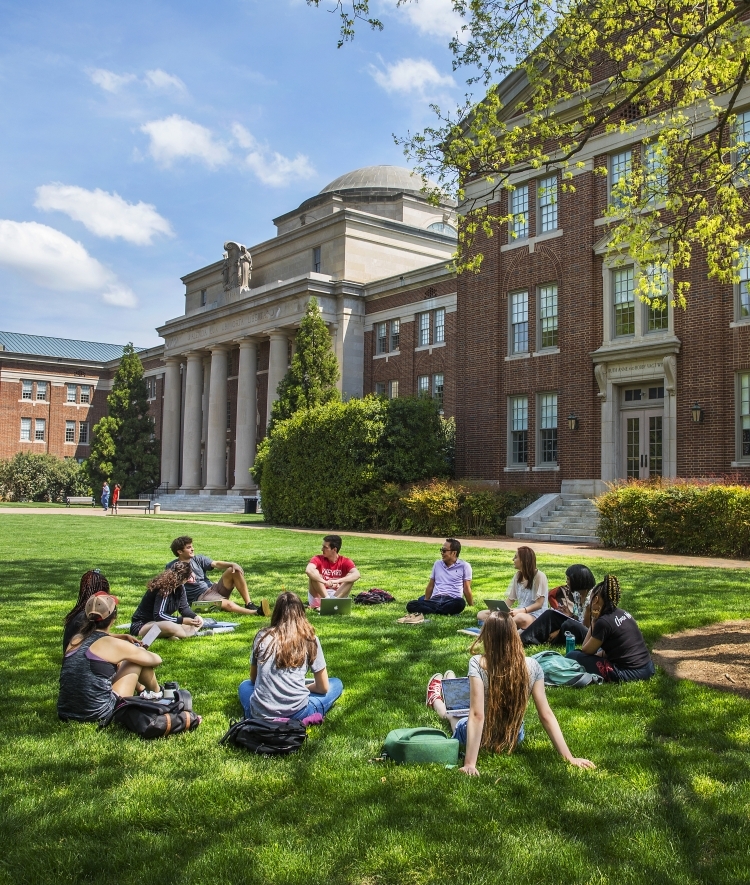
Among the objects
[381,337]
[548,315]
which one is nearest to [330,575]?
[548,315]

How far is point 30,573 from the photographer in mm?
15750

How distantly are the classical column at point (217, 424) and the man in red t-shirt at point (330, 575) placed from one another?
43.8 meters

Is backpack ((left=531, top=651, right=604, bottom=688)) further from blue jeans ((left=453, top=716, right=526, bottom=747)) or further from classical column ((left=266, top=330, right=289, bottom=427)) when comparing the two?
classical column ((left=266, top=330, right=289, bottom=427))

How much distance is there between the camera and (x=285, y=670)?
255 inches

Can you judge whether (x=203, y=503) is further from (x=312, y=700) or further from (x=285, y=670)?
(x=285, y=670)

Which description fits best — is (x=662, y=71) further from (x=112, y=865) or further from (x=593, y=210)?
(x=593, y=210)

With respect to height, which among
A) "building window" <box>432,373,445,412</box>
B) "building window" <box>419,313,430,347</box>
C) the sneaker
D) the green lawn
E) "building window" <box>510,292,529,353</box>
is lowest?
the green lawn

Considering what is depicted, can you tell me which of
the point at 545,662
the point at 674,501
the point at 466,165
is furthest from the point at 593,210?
the point at 545,662

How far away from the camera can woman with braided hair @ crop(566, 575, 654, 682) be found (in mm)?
7699

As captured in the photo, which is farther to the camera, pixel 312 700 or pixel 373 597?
pixel 373 597

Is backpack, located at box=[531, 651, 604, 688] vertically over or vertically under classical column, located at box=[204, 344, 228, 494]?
under

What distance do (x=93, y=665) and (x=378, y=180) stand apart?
58.8 m

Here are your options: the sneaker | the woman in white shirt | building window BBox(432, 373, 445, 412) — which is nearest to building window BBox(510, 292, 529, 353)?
building window BBox(432, 373, 445, 412)

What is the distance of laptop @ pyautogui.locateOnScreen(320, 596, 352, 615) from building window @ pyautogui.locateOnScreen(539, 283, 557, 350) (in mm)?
20574
